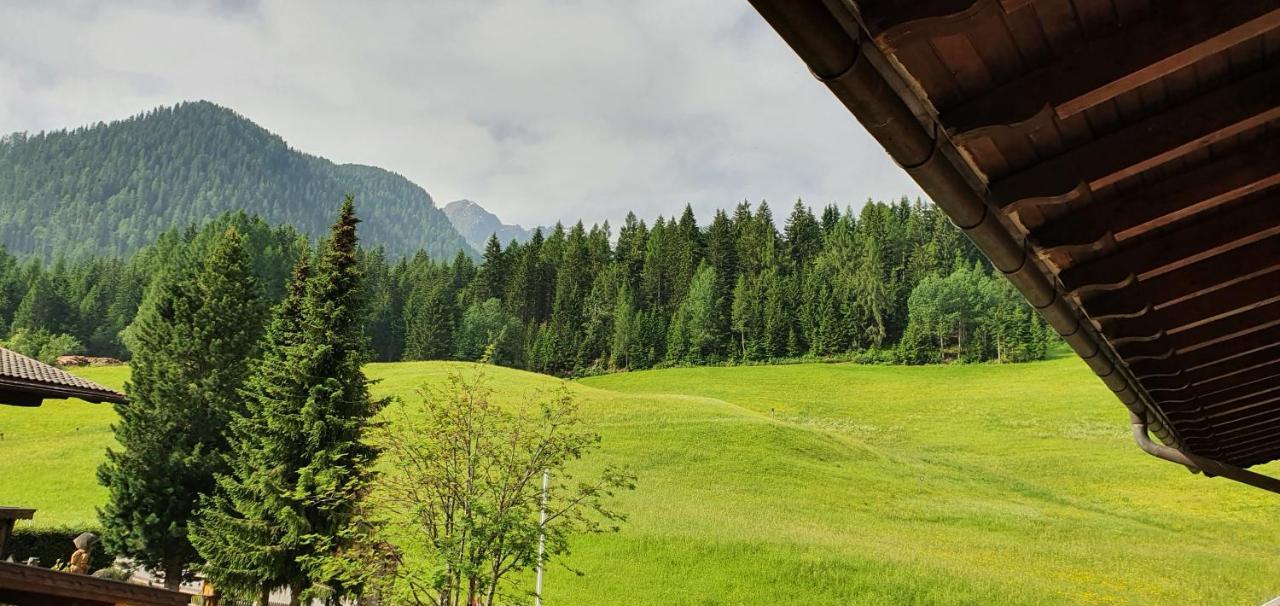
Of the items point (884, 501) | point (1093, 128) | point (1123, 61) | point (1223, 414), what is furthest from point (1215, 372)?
point (884, 501)

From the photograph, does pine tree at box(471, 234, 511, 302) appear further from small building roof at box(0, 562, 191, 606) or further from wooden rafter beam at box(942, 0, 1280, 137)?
wooden rafter beam at box(942, 0, 1280, 137)

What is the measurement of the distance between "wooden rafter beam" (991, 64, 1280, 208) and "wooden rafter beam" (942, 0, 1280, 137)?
25 centimetres

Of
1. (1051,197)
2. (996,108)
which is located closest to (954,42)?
(996,108)

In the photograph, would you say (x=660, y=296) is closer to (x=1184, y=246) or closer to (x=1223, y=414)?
(x=1223, y=414)

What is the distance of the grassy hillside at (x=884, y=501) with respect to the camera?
68.6 feet

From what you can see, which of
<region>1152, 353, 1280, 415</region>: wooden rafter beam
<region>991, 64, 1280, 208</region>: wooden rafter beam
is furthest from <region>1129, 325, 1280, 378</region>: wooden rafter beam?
<region>991, 64, 1280, 208</region>: wooden rafter beam

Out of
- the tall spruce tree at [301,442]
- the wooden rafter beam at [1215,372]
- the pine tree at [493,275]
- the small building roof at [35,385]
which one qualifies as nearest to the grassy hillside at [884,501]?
the tall spruce tree at [301,442]

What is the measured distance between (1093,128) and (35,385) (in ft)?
31.7

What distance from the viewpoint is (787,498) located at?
1206 inches

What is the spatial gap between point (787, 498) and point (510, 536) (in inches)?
755

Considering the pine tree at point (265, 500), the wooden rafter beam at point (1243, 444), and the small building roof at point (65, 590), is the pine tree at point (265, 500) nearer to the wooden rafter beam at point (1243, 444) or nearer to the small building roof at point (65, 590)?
the small building roof at point (65, 590)

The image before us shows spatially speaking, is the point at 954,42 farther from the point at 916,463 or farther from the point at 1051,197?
the point at 916,463

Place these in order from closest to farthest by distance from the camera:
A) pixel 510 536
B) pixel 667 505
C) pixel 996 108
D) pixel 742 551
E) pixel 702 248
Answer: pixel 996 108 → pixel 510 536 → pixel 742 551 → pixel 667 505 → pixel 702 248

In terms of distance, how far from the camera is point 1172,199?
2410 millimetres
